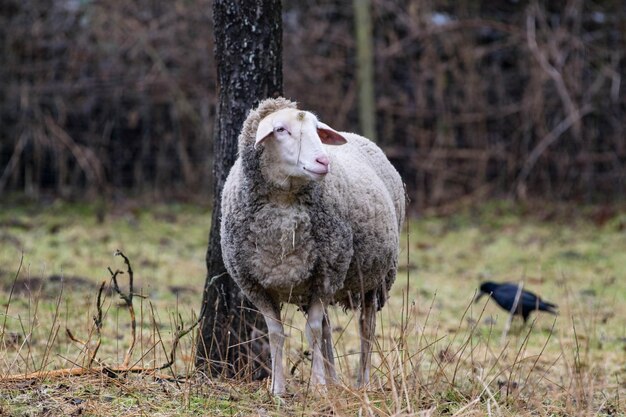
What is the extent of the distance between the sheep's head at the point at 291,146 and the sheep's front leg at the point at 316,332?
629 mm

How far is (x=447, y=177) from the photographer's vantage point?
44.9 ft

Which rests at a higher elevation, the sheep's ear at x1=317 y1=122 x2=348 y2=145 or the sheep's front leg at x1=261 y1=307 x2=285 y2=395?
the sheep's ear at x1=317 y1=122 x2=348 y2=145

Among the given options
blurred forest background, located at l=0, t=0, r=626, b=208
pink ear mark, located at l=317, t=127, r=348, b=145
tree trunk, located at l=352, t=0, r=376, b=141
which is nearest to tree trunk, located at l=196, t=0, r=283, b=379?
pink ear mark, located at l=317, t=127, r=348, b=145

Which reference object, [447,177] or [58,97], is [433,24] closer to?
[447,177]

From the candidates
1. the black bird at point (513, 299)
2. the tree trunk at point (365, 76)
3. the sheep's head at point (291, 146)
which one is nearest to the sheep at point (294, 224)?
the sheep's head at point (291, 146)

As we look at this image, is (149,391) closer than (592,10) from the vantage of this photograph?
Yes

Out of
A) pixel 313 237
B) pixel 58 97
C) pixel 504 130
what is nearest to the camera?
pixel 313 237

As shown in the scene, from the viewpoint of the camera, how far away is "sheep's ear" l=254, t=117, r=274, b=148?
12.3ft

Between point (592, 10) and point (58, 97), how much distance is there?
8363 mm

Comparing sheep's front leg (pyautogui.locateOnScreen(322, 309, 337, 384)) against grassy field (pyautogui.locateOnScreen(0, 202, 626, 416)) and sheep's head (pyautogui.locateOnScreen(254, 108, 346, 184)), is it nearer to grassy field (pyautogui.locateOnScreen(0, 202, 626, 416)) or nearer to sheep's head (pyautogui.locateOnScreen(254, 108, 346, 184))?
grassy field (pyautogui.locateOnScreen(0, 202, 626, 416))

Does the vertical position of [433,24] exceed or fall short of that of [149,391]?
it exceeds it

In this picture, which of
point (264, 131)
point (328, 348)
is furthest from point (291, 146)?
point (328, 348)

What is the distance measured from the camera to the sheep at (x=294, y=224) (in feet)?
12.5

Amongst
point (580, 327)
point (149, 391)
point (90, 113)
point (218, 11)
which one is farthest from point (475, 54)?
point (149, 391)
